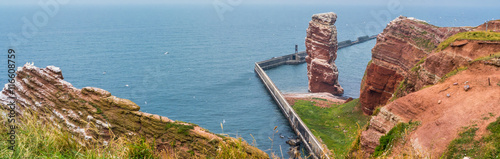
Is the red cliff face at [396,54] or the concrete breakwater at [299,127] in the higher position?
the red cliff face at [396,54]

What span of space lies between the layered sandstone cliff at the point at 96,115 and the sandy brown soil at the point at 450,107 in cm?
1129

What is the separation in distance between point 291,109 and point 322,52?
18.3 m

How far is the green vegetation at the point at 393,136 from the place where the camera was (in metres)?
21.5

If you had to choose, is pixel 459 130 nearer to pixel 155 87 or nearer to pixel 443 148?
pixel 443 148

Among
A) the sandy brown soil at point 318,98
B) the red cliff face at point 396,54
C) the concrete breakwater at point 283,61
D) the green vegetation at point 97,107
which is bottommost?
the green vegetation at point 97,107

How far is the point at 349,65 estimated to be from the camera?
11894cm

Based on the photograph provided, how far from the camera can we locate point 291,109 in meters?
68.8

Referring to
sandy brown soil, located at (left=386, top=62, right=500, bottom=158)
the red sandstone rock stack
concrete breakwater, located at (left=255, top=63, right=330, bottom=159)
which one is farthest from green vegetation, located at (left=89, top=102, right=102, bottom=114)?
the red sandstone rock stack

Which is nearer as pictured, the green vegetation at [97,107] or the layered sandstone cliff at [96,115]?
the layered sandstone cliff at [96,115]

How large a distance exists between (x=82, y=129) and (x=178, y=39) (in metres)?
146

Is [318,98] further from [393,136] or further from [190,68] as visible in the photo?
[393,136]

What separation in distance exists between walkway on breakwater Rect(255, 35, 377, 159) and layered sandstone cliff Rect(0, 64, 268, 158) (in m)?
6.71

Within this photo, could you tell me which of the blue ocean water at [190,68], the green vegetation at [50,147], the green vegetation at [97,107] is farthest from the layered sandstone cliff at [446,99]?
the blue ocean water at [190,68]

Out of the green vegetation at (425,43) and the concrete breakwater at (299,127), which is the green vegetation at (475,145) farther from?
the green vegetation at (425,43)
